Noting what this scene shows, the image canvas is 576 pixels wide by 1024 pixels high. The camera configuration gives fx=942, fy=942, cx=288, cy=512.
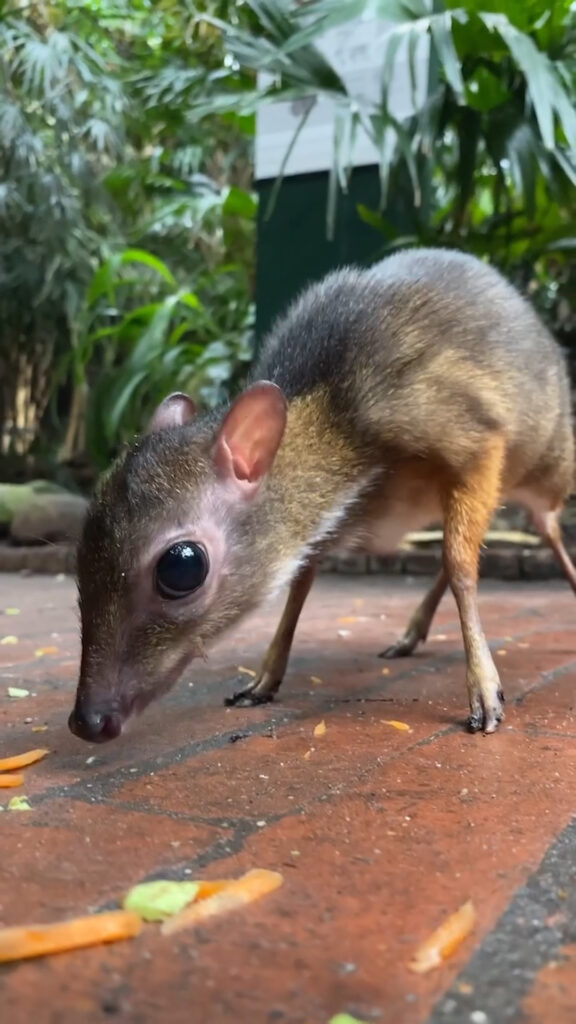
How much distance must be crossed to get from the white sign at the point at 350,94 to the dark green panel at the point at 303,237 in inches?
4.1

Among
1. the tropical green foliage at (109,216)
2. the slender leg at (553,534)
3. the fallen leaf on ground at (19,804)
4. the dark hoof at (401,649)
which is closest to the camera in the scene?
the fallen leaf on ground at (19,804)

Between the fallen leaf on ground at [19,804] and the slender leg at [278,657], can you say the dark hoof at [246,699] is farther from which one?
the fallen leaf on ground at [19,804]

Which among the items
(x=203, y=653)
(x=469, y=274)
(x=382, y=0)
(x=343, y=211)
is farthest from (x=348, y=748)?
(x=343, y=211)

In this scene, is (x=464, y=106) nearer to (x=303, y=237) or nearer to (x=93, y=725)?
(x=303, y=237)

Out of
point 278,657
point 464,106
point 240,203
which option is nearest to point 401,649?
point 278,657

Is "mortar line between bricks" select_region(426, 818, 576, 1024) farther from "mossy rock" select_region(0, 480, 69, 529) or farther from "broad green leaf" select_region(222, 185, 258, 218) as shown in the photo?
"mossy rock" select_region(0, 480, 69, 529)

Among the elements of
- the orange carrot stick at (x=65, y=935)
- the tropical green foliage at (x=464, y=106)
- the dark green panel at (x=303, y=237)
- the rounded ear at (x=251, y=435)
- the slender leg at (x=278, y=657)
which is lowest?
the slender leg at (x=278, y=657)

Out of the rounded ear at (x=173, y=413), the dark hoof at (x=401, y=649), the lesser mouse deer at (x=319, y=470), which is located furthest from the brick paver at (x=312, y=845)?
the rounded ear at (x=173, y=413)

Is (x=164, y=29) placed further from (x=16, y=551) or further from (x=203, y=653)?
(x=203, y=653)

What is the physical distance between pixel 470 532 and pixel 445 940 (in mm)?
1402

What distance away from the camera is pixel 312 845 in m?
1.42

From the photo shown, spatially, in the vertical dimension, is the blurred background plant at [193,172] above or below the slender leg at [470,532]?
above

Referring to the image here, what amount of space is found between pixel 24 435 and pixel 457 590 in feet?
24.9

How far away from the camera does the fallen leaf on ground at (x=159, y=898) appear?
45.6 inches
